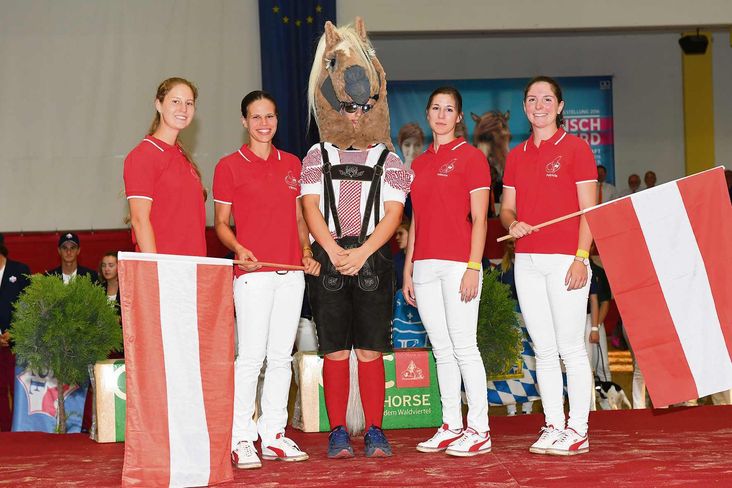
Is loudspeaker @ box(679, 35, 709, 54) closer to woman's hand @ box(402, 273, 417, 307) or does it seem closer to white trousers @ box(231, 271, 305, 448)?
woman's hand @ box(402, 273, 417, 307)

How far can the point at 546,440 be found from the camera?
11.8ft

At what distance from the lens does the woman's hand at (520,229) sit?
3582mm

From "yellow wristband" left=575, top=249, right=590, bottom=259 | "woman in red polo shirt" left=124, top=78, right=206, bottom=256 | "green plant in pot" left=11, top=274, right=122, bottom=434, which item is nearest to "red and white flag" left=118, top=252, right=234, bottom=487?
"woman in red polo shirt" left=124, top=78, right=206, bottom=256

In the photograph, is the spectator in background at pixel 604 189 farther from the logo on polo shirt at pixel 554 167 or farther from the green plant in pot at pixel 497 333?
the logo on polo shirt at pixel 554 167

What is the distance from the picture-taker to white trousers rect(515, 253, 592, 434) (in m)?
3.59

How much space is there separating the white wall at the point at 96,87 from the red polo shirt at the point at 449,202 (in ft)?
15.7

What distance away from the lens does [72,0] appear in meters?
8.25

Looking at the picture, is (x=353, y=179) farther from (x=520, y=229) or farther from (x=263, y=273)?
(x=520, y=229)

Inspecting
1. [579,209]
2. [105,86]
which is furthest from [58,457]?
[105,86]

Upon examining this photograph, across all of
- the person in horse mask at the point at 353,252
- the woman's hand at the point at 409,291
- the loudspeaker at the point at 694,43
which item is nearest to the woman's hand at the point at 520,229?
the person in horse mask at the point at 353,252

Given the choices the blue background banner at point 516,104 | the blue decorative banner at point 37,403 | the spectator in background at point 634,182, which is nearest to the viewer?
the blue decorative banner at point 37,403

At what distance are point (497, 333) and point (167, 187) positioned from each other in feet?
7.50

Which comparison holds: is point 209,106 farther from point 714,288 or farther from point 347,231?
point 714,288

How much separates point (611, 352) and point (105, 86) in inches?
194
